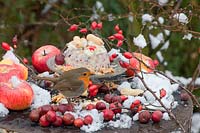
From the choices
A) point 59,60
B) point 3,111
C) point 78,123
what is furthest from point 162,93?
point 3,111

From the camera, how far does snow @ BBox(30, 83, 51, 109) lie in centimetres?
216

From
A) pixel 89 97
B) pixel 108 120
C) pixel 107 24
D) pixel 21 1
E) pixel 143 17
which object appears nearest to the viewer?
pixel 108 120

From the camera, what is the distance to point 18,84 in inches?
83.9

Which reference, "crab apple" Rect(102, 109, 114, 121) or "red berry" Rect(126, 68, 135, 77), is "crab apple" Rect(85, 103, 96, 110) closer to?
"crab apple" Rect(102, 109, 114, 121)

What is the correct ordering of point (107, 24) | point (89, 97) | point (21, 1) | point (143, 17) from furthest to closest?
point (21, 1)
point (107, 24)
point (143, 17)
point (89, 97)

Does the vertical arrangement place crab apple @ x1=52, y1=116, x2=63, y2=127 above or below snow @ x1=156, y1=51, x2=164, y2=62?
above

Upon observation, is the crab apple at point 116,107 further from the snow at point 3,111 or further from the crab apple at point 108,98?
the snow at point 3,111

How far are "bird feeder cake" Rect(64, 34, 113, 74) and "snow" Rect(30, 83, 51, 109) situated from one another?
0.53 feet

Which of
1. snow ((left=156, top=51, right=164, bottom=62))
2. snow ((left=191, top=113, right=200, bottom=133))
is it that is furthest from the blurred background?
snow ((left=191, top=113, right=200, bottom=133))

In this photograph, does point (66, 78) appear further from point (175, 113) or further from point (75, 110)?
point (175, 113)

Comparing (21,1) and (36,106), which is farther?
(21,1)

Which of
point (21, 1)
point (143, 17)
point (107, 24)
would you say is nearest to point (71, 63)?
point (143, 17)

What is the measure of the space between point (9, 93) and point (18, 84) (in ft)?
0.18

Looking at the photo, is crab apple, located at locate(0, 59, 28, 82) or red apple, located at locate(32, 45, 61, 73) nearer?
crab apple, located at locate(0, 59, 28, 82)
